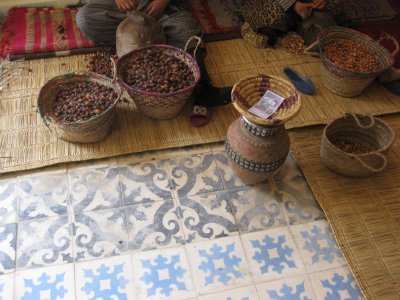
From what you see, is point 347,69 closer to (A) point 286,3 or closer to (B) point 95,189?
(A) point 286,3

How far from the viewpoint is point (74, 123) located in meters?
1.58

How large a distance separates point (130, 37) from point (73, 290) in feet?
3.80

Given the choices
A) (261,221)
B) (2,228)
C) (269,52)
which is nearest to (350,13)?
(269,52)

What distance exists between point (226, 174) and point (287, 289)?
1.77 ft

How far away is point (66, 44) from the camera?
6.98ft

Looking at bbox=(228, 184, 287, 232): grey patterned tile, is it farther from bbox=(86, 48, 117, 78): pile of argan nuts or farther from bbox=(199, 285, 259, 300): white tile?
bbox=(86, 48, 117, 78): pile of argan nuts

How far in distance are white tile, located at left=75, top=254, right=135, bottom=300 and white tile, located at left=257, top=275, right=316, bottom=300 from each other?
465 millimetres

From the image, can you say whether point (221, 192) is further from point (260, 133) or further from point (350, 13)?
point (350, 13)

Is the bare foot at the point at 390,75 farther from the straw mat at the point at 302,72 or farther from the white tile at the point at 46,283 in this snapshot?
the white tile at the point at 46,283

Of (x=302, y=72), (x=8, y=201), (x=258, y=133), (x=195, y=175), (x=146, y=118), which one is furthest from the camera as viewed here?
(x=302, y=72)

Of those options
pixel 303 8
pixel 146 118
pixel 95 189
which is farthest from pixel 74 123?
pixel 303 8

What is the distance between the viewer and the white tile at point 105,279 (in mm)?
1349

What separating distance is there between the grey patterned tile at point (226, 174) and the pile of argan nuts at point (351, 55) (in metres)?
0.75

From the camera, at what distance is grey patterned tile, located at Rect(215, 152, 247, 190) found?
168cm
